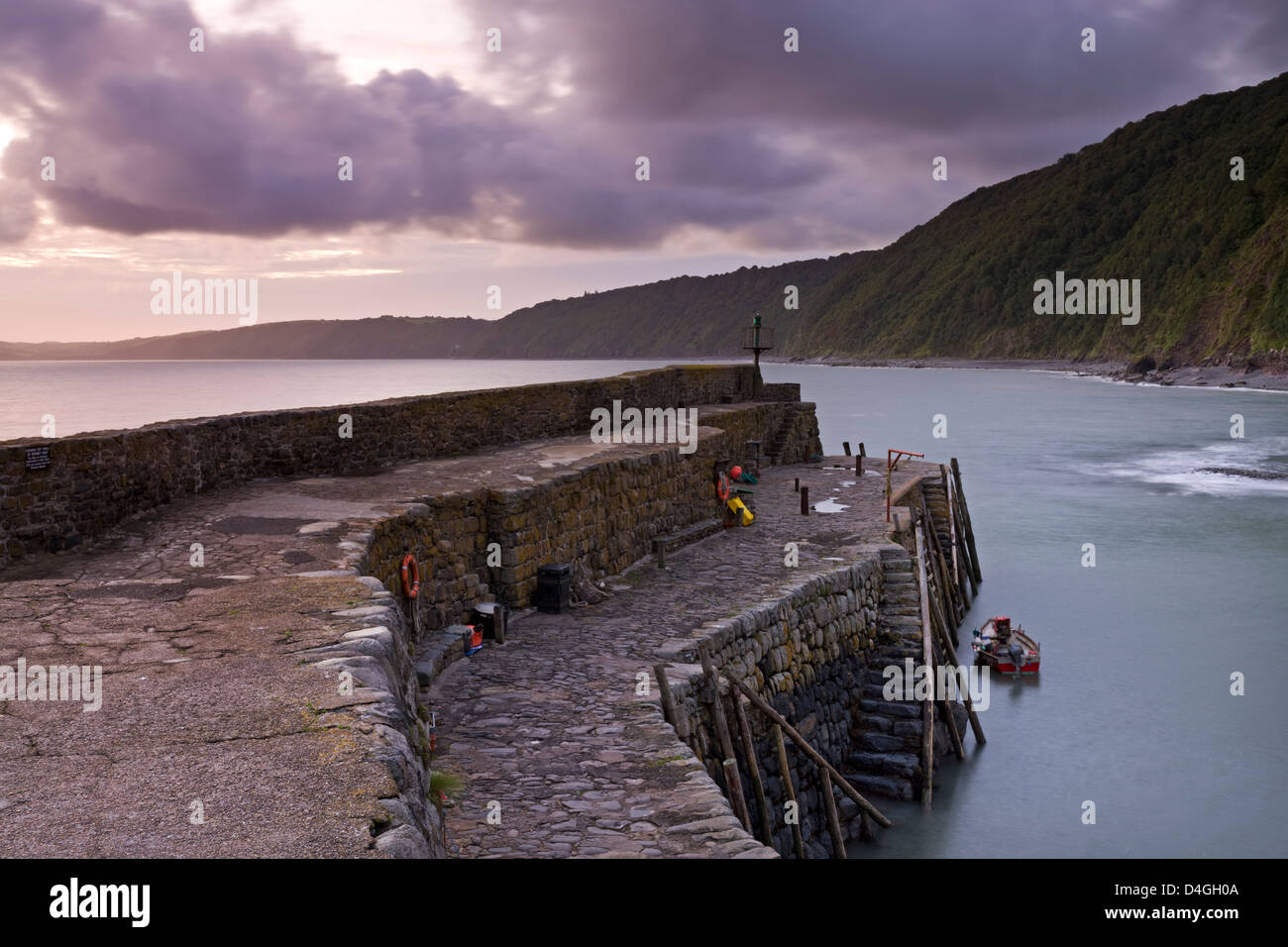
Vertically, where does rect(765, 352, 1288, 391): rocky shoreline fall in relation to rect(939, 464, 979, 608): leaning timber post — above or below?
above

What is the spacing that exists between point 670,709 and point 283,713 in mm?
4918

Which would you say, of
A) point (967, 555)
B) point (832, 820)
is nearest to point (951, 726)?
point (832, 820)

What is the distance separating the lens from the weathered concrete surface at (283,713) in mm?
4414

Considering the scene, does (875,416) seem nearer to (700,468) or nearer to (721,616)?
(700,468)

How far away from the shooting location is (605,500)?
16422 mm

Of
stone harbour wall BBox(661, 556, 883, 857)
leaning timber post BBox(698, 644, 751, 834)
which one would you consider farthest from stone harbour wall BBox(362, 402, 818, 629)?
leaning timber post BBox(698, 644, 751, 834)

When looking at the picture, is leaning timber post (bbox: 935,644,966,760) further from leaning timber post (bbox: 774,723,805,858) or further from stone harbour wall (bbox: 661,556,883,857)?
leaning timber post (bbox: 774,723,805,858)

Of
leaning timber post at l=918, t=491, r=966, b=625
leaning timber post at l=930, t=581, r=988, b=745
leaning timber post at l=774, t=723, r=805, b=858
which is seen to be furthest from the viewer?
leaning timber post at l=918, t=491, r=966, b=625

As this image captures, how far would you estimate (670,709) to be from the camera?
9805 mm

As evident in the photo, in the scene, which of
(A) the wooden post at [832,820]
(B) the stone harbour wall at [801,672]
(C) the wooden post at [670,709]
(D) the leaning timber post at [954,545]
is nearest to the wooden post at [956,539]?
(D) the leaning timber post at [954,545]

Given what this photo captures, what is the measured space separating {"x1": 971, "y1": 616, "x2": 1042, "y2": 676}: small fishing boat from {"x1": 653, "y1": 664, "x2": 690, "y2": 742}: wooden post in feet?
43.0

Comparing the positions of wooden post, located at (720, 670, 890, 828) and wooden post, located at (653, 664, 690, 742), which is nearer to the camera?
wooden post, located at (653, 664, 690, 742)

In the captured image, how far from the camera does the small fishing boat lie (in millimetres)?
21172

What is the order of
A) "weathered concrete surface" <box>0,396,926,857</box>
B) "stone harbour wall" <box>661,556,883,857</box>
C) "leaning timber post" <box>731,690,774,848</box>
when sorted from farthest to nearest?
1. "stone harbour wall" <box>661,556,883,857</box>
2. "leaning timber post" <box>731,690,774,848</box>
3. "weathered concrete surface" <box>0,396,926,857</box>
